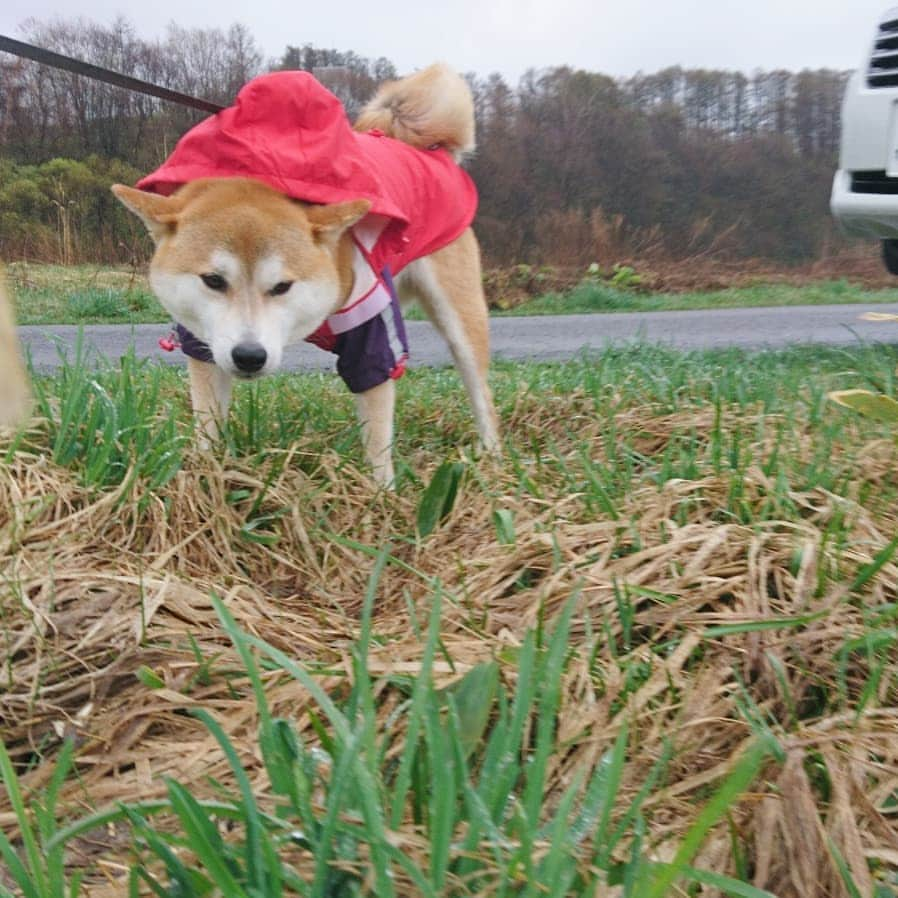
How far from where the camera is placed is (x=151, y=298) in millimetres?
7430

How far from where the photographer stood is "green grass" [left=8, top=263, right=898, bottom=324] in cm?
668

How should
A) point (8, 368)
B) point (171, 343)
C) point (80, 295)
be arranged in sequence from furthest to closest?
point (80, 295)
point (171, 343)
point (8, 368)

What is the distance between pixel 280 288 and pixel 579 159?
8480 mm

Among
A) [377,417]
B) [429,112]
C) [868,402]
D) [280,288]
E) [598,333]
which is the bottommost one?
[598,333]

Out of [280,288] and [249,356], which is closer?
[249,356]

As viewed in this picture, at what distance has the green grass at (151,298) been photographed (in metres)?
6.68

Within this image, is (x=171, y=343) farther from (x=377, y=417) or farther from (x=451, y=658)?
(x=451, y=658)

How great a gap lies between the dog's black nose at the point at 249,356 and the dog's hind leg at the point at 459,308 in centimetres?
94

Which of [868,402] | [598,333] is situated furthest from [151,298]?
[868,402]

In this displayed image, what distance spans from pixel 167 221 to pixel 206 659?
1.39m

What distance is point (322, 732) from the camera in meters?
1.20

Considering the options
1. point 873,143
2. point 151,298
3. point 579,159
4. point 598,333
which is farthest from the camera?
point 579,159

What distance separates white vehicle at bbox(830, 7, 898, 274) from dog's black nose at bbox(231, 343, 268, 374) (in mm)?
3011

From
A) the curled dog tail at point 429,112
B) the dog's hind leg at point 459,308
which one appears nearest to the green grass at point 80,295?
the curled dog tail at point 429,112
